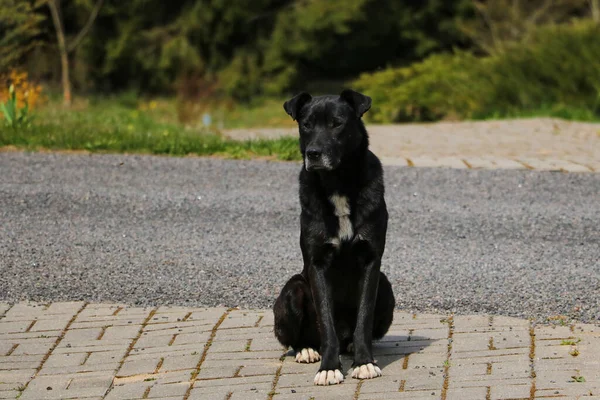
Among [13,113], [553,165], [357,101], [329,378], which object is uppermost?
[357,101]

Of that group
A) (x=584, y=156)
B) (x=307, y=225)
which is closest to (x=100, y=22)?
(x=584, y=156)

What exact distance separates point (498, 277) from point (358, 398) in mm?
2402

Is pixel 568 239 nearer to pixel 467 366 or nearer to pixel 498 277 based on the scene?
pixel 498 277

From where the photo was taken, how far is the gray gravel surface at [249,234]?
6.19 metres

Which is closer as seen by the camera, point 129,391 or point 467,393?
point 467,393

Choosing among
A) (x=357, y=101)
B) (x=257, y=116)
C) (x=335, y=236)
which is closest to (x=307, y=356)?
(x=335, y=236)

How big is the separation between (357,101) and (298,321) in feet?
3.75

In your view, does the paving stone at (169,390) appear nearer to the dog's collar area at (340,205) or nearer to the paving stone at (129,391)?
the paving stone at (129,391)

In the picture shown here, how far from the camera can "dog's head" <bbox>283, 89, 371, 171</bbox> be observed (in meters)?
4.45

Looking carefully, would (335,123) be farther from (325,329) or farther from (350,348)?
(350,348)

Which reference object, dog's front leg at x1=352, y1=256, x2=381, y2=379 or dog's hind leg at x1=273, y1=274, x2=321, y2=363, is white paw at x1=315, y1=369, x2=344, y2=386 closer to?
dog's front leg at x1=352, y1=256, x2=381, y2=379

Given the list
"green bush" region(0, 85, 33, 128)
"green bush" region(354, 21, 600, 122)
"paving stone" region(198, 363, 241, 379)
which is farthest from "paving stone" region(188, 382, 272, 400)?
"green bush" region(354, 21, 600, 122)

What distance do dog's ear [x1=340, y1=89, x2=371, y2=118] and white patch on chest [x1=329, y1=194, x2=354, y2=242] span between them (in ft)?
1.39

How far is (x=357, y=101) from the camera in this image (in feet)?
15.1
